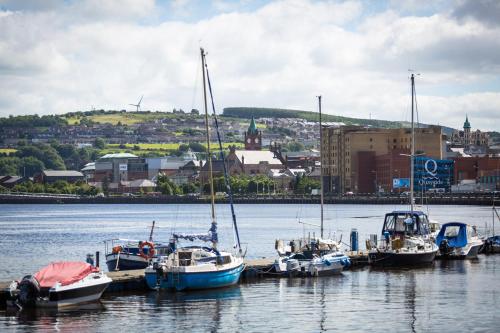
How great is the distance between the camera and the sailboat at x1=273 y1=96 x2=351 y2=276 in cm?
6662

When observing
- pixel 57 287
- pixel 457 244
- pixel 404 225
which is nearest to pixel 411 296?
pixel 57 287

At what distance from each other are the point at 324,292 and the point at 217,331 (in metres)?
13.6

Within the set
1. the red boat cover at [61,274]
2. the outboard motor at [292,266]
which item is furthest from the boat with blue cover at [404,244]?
the red boat cover at [61,274]

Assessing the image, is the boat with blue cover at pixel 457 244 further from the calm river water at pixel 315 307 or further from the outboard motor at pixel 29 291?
the outboard motor at pixel 29 291

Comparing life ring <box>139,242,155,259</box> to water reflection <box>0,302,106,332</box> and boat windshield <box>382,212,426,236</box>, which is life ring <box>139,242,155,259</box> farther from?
boat windshield <box>382,212,426,236</box>

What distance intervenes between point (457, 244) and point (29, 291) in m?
38.6

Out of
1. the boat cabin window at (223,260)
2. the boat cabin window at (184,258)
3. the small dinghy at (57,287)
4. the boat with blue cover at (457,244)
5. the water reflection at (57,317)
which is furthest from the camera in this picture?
the boat with blue cover at (457,244)

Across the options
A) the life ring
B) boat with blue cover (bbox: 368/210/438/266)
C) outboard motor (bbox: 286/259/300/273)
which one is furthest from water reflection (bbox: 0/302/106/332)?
boat with blue cover (bbox: 368/210/438/266)

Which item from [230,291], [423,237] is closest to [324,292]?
[230,291]

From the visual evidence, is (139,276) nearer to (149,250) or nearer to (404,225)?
(149,250)

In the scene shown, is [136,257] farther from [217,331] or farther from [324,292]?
[217,331]

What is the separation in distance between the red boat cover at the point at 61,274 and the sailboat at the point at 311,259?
645 inches

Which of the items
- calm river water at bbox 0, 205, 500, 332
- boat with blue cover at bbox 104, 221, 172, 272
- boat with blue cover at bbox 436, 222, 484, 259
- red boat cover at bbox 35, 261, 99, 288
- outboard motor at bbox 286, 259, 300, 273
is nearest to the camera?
calm river water at bbox 0, 205, 500, 332

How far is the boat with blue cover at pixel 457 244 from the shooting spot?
80.8m
